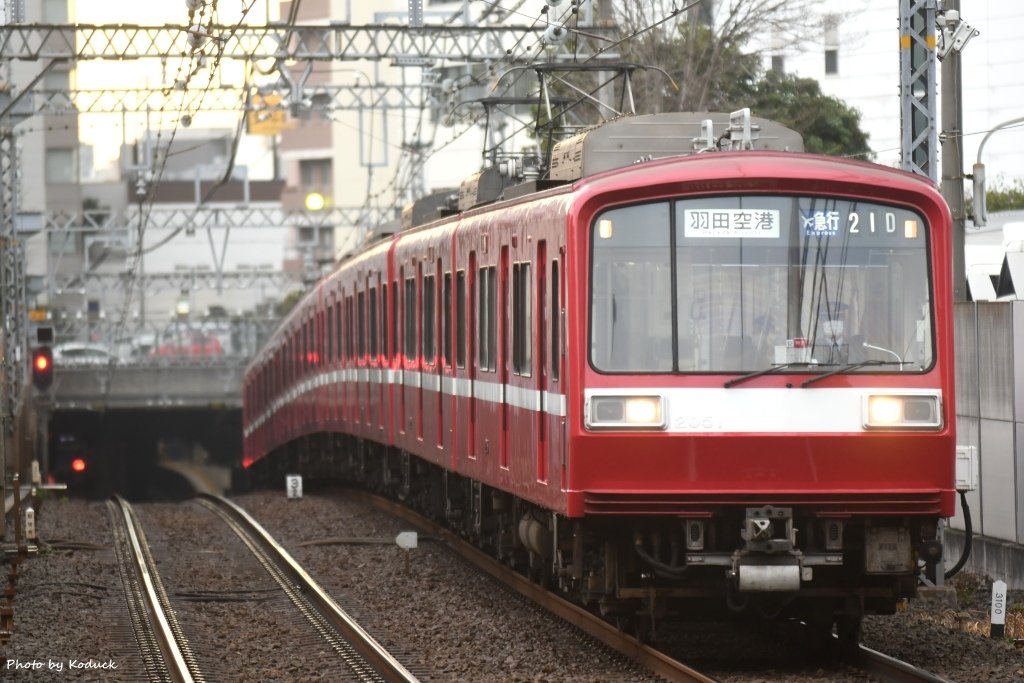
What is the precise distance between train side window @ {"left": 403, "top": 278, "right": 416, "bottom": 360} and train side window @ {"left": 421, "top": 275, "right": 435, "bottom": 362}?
23.3 inches

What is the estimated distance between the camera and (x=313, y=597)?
1395cm

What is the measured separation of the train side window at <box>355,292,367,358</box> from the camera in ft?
69.1

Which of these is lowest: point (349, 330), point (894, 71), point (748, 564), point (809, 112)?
point (748, 564)

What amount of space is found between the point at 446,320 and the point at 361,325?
21.6 ft

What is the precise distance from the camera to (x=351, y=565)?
16.0 meters

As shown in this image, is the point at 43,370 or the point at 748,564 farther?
the point at 43,370

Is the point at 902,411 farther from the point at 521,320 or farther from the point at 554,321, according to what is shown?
the point at 521,320

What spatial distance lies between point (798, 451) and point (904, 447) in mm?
543

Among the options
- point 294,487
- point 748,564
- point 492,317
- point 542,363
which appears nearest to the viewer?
point 748,564

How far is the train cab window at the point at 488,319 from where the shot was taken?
41.3 ft

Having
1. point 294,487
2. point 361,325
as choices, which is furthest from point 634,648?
point 294,487

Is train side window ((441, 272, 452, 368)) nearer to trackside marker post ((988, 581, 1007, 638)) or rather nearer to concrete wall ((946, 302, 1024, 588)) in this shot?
concrete wall ((946, 302, 1024, 588))

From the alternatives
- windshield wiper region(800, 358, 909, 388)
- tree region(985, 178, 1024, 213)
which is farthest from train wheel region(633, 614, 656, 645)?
tree region(985, 178, 1024, 213)

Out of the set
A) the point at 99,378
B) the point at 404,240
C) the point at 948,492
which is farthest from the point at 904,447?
the point at 99,378
